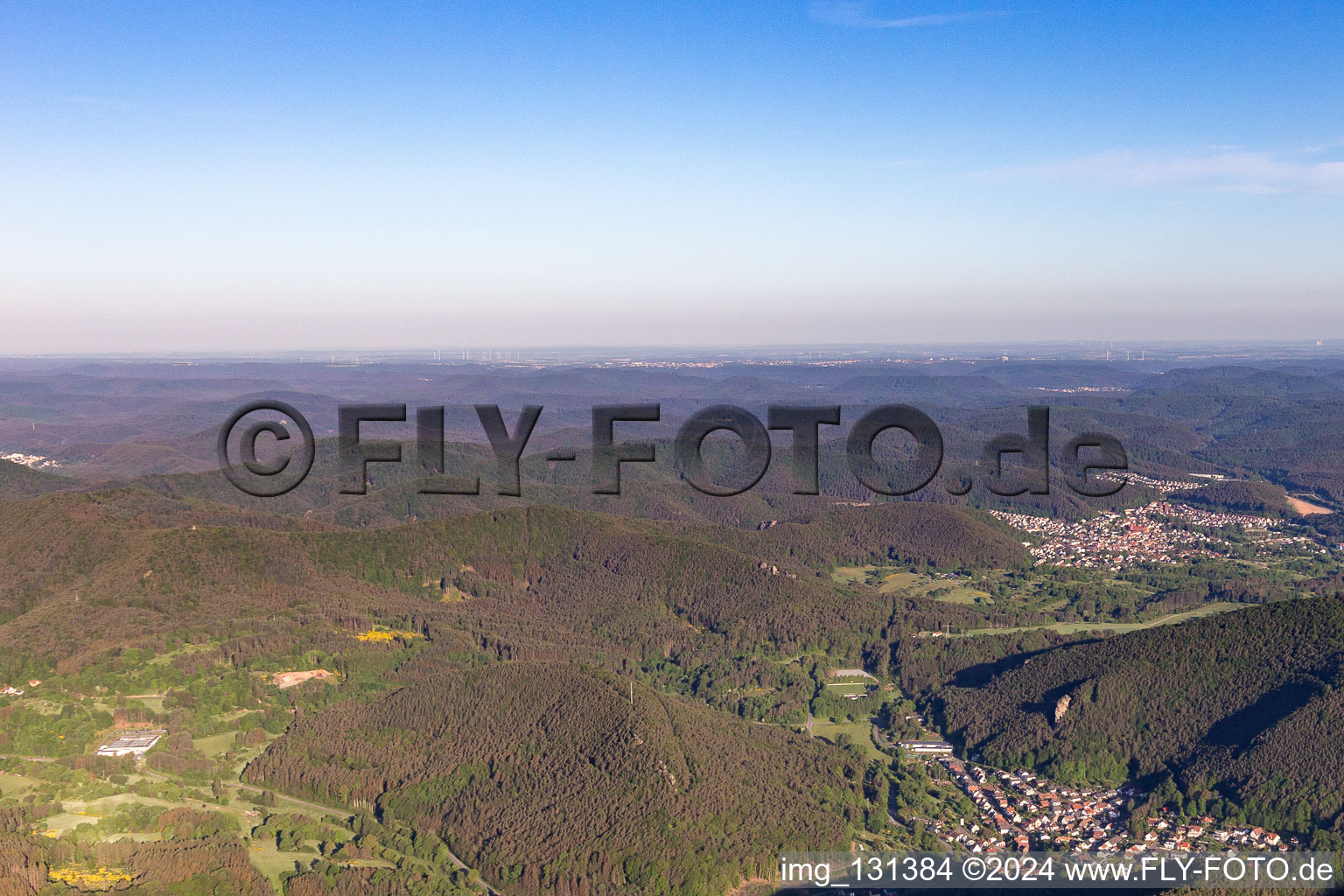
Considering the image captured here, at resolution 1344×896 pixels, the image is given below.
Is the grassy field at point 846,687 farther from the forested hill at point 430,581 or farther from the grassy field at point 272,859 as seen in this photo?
the grassy field at point 272,859

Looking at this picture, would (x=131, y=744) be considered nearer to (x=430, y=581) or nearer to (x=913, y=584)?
(x=430, y=581)

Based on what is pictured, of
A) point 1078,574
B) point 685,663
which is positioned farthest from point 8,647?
point 1078,574

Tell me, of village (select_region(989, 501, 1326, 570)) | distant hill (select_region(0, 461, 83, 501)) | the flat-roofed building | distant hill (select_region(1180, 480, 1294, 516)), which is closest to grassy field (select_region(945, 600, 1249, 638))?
village (select_region(989, 501, 1326, 570))

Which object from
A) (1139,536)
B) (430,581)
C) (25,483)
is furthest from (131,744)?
(1139,536)

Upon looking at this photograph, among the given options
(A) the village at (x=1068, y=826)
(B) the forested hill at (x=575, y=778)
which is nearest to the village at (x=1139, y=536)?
(A) the village at (x=1068, y=826)

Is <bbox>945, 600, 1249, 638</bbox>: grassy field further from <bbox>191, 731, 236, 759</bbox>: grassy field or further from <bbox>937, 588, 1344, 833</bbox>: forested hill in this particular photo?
<bbox>191, 731, 236, 759</bbox>: grassy field

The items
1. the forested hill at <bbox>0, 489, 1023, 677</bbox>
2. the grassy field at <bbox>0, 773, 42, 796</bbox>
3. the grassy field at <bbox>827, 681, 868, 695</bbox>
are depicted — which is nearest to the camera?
the grassy field at <bbox>0, 773, 42, 796</bbox>
